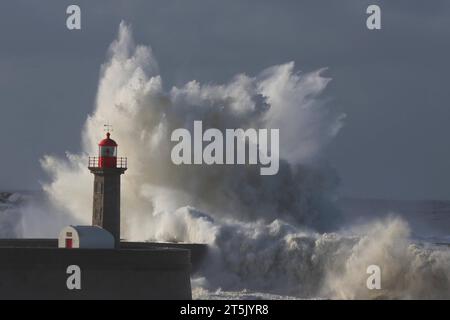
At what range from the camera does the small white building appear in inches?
1608

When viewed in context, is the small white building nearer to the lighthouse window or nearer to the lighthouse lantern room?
the lighthouse lantern room

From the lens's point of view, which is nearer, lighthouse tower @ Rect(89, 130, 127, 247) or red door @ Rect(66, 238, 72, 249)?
red door @ Rect(66, 238, 72, 249)

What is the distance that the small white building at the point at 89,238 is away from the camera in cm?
4084

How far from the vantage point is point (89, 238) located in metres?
40.9

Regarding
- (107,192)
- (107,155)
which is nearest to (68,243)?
(107,192)

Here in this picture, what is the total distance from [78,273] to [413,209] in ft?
179

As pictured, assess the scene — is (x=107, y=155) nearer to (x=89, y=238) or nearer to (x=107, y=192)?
(x=107, y=192)

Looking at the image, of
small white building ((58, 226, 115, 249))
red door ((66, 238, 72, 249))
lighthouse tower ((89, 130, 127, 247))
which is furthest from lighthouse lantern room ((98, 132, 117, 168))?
red door ((66, 238, 72, 249))

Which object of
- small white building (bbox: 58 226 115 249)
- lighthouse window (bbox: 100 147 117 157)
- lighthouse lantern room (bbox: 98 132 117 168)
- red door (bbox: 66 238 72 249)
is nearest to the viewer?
small white building (bbox: 58 226 115 249)

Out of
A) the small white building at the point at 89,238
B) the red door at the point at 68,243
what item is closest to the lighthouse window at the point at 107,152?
the small white building at the point at 89,238

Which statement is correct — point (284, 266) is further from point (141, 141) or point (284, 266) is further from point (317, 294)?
point (141, 141)

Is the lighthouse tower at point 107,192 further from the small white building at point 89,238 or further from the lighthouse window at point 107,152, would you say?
the small white building at point 89,238
